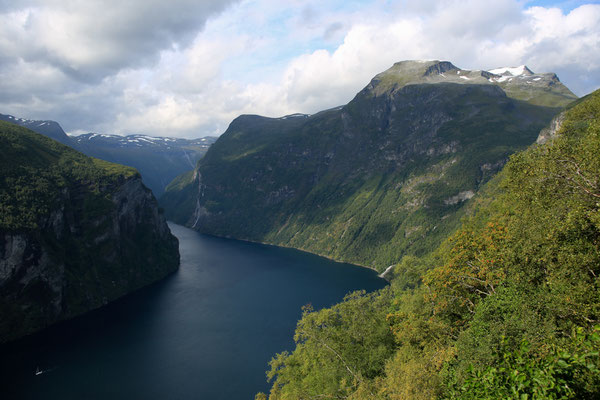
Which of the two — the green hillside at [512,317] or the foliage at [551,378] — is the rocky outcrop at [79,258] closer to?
the green hillside at [512,317]

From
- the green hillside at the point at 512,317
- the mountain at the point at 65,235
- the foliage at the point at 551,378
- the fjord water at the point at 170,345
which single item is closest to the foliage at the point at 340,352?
the green hillside at the point at 512,317

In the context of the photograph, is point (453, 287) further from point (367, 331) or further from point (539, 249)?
point (367, 331)

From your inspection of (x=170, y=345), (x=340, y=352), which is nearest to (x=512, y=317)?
(x=340, y=352)

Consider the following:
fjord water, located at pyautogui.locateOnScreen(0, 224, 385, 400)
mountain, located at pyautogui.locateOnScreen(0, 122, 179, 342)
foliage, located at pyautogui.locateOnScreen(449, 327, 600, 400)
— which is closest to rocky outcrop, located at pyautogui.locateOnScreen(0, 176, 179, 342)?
mountain, located at pyautogui.locateOnScreen(0, 122, 179, 342)

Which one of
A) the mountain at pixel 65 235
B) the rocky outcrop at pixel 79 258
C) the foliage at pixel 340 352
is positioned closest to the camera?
the foliage at pixel 340 352

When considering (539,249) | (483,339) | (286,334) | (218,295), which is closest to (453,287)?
(539,249)

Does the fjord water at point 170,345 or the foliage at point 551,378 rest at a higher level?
the foliage at point 551,378

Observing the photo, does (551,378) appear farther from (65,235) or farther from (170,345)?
(65,235)
